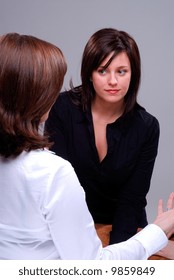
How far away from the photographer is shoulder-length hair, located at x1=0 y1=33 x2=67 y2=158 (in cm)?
90

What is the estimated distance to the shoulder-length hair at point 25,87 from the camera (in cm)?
90

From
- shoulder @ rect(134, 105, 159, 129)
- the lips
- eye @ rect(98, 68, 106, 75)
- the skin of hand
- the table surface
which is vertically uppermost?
eye @ rect(98, 68, 106, 75)

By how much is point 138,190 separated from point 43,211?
29.3 inches

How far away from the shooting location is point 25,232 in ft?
3.16

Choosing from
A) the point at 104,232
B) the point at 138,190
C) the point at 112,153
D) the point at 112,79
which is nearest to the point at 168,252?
the point at 104,232

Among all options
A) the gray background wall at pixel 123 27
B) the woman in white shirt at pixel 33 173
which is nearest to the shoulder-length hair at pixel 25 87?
the woman in white shirt at pixel 33 173

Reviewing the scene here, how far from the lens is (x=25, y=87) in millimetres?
912

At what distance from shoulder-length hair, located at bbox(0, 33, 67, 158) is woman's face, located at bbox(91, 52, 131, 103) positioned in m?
0.58

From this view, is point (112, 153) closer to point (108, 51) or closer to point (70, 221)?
point (108, 51)

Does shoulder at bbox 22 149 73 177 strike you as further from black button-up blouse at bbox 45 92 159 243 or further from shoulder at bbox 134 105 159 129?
shoulder at bbox 134 105 159 129

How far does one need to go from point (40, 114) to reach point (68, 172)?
139mm

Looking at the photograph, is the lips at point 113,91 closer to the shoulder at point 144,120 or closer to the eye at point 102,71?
the eye at point 102,71

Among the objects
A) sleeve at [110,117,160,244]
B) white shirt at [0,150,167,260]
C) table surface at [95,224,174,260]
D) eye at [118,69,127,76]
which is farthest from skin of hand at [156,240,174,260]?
eye at [118,69,127,76]
